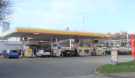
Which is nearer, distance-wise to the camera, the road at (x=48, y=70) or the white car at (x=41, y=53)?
the road at (x=48, y=70)

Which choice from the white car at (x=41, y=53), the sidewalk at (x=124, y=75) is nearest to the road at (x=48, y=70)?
the sidewalk at (x=124, y=75)

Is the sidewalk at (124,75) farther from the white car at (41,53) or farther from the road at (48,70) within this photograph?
the white car at (41,53)

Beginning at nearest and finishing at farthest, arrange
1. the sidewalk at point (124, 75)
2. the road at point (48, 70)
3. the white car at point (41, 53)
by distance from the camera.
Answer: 1. the sidewalk at point (124, 75)
2. the road at point (48, 70)
3. the white car at point (41, 53)

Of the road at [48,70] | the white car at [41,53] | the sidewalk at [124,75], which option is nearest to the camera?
the sidewalk at [124,75]

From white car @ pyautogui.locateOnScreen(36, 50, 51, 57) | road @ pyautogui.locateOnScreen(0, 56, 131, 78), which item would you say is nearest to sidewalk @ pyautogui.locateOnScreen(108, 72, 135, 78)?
road @ pyautogui.locateOnScreen(0, 56, 131, 78)

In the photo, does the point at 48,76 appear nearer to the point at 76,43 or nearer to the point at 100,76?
the point at 100,76

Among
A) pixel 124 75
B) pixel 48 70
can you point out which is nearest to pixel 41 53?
pixel 48 70

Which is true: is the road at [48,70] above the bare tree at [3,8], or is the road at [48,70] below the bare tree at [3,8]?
below

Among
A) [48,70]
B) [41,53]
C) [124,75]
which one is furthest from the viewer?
[41,53]

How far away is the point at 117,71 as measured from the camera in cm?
2653

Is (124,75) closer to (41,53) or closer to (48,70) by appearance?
(48,70)

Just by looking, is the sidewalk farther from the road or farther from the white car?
the white car

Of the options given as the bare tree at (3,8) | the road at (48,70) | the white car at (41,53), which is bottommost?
the white car at (41,53)

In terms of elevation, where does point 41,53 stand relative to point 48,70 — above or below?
below
